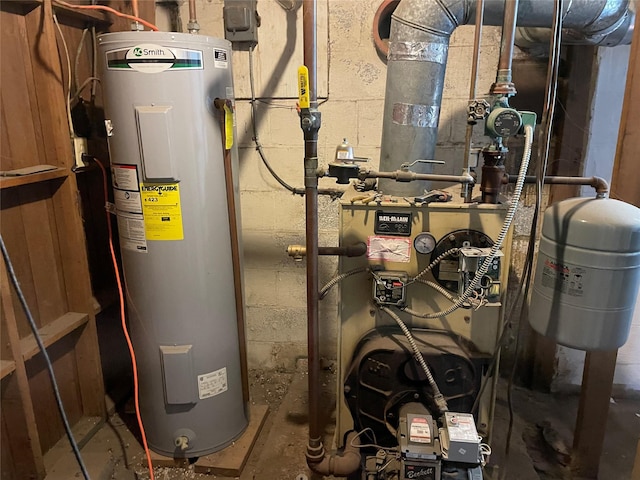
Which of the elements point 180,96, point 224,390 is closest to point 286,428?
point 224,390

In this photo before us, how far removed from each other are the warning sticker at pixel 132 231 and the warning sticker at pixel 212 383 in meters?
0.49

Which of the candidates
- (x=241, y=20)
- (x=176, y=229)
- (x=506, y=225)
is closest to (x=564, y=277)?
(x=506, y=225)

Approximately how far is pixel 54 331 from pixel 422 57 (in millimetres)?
1545

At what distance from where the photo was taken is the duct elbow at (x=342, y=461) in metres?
1.38

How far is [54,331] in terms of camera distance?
1678mm

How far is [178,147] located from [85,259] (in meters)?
0.66

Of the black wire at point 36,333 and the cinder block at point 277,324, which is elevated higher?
the black wire at point 36,333

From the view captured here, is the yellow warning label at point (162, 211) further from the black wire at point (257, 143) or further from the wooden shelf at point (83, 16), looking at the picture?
the wooden shelf at point (83, 16)

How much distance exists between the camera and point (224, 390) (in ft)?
5.62

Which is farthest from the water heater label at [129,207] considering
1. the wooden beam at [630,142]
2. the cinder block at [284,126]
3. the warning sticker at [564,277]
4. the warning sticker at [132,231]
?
the wooden beam at [630,142]

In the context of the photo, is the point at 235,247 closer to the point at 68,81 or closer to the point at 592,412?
the point at 68,81

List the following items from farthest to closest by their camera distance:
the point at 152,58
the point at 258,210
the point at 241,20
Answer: the point at 258,210, the point at 241,20, the point at 152,58

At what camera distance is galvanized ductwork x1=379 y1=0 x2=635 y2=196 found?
4.62 ft

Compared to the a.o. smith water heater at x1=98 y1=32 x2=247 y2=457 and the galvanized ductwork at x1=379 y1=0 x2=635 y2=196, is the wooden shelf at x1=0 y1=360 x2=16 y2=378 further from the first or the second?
the galvanized ductwork at x1=379 y1=0 x2=635 y2=196
